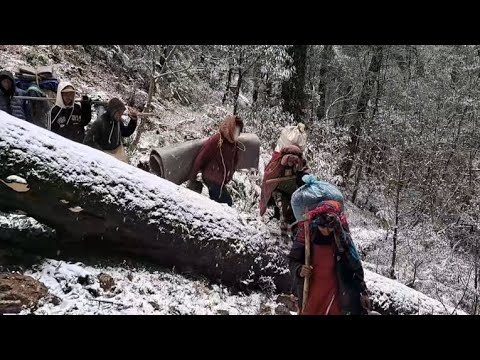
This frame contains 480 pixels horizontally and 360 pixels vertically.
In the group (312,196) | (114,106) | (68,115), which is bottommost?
(312,196)

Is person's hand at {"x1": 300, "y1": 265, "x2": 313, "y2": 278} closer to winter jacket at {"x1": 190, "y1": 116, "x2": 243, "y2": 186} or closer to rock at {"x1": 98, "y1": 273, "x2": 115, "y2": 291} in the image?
rock at {"x1": 98, "y1": 273, "x2": 115, "y2": 291}

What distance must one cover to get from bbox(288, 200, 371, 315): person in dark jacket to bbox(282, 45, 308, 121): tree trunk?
736cm

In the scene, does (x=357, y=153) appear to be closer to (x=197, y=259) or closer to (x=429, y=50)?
(x=429, y=50)

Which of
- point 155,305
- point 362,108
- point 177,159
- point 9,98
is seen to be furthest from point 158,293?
point 362,108

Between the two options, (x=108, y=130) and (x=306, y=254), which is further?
(x=108, y=130)

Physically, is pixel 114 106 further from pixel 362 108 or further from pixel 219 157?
pixel 362 108

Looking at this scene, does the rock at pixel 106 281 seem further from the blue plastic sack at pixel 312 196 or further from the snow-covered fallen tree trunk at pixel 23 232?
the blue plastic sack at pixel 312 196

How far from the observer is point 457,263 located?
814 cm

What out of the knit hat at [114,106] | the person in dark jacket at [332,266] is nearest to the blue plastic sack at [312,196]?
the person in dark jacket at [332,266]

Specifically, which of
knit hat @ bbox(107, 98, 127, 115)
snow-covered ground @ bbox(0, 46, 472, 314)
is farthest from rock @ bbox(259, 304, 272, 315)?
knit hat @ bbox(107, 98, 127, 115)

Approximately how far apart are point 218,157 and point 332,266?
2.26 metres

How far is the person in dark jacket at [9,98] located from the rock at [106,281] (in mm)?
2396

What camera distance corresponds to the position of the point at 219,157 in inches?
197

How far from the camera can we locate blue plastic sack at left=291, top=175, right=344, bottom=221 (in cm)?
321
